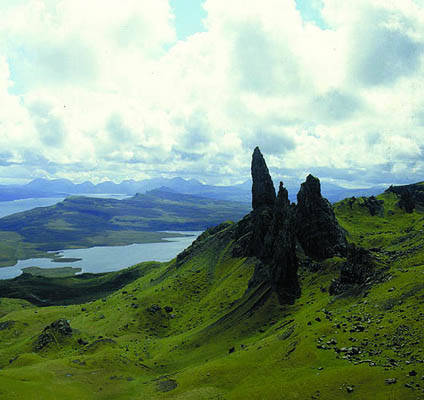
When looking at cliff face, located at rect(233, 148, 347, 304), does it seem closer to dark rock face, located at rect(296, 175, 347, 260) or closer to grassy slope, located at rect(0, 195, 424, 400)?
dark rock face, located at rect(296, 175, 347, 260)

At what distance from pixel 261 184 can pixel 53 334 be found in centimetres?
10276

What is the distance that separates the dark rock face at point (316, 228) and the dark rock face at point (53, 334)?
3324 inches

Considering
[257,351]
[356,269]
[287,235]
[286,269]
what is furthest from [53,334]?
[356,269]

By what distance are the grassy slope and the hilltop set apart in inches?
9.2

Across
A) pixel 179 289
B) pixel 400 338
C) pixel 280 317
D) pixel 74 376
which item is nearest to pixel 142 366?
pixel 74 376

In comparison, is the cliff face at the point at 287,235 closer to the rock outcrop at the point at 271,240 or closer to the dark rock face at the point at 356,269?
the rock outcrop at the point at 271,240

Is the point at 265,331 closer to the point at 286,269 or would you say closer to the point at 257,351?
the point at 257,351

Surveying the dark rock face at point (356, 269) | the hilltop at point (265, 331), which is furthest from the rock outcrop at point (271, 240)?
the dark rock face at point (356, 269)

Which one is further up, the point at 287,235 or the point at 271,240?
the point at 287,235

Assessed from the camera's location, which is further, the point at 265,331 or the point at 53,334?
the point at 53,334

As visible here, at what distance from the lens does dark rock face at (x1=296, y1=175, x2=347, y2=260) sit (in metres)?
102

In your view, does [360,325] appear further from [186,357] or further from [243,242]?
[243,242]

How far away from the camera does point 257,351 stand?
55.7 m

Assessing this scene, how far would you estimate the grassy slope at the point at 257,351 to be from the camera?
123 ft
